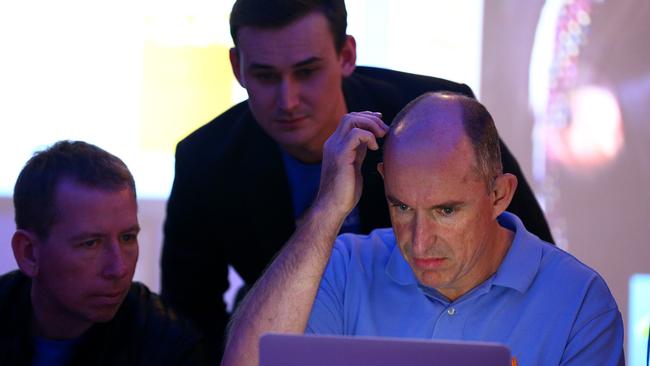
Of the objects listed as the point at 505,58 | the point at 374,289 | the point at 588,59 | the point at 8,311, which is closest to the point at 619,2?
the point at 588,59

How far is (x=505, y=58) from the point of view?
12.7 feet

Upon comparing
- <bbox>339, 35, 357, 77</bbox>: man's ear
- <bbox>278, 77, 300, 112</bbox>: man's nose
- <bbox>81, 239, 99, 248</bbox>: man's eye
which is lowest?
<bbox>81, 239, 99, 248</bbox>: man's eye

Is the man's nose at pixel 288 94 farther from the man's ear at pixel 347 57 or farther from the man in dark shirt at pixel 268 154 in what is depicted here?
the man's ear at pixel 347 57

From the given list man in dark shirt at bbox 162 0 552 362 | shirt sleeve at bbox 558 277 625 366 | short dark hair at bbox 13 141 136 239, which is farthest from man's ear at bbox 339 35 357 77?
shirt sleeve at bbox 558 277 625 366

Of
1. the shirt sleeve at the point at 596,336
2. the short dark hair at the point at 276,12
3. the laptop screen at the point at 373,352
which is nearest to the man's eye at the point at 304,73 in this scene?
the short dark hair at the point at 276,12

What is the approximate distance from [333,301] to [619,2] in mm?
2286

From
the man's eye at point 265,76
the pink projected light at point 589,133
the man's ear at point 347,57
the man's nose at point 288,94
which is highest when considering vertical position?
the man's ear at point 347,57

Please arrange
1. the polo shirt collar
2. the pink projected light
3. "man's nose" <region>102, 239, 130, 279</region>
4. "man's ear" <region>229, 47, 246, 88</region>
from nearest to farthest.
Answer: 1. the polo shirt collar
2. "man's nose" <region>102, 239, 130, 279</region>
3. "man's ear" <region>229, 47, 246, 88</region>
4. the pink projected light

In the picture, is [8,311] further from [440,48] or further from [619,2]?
[619,2]

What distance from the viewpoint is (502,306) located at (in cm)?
202

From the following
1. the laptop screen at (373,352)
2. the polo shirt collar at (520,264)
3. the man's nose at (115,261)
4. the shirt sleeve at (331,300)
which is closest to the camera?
the laptop screen at (373,352)

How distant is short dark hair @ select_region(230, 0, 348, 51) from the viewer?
2713 mm

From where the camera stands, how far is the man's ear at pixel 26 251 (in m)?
2.66

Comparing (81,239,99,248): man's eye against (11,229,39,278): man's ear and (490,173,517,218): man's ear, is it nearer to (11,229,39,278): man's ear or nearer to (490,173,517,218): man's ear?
(11,229,39,278): man's ear
